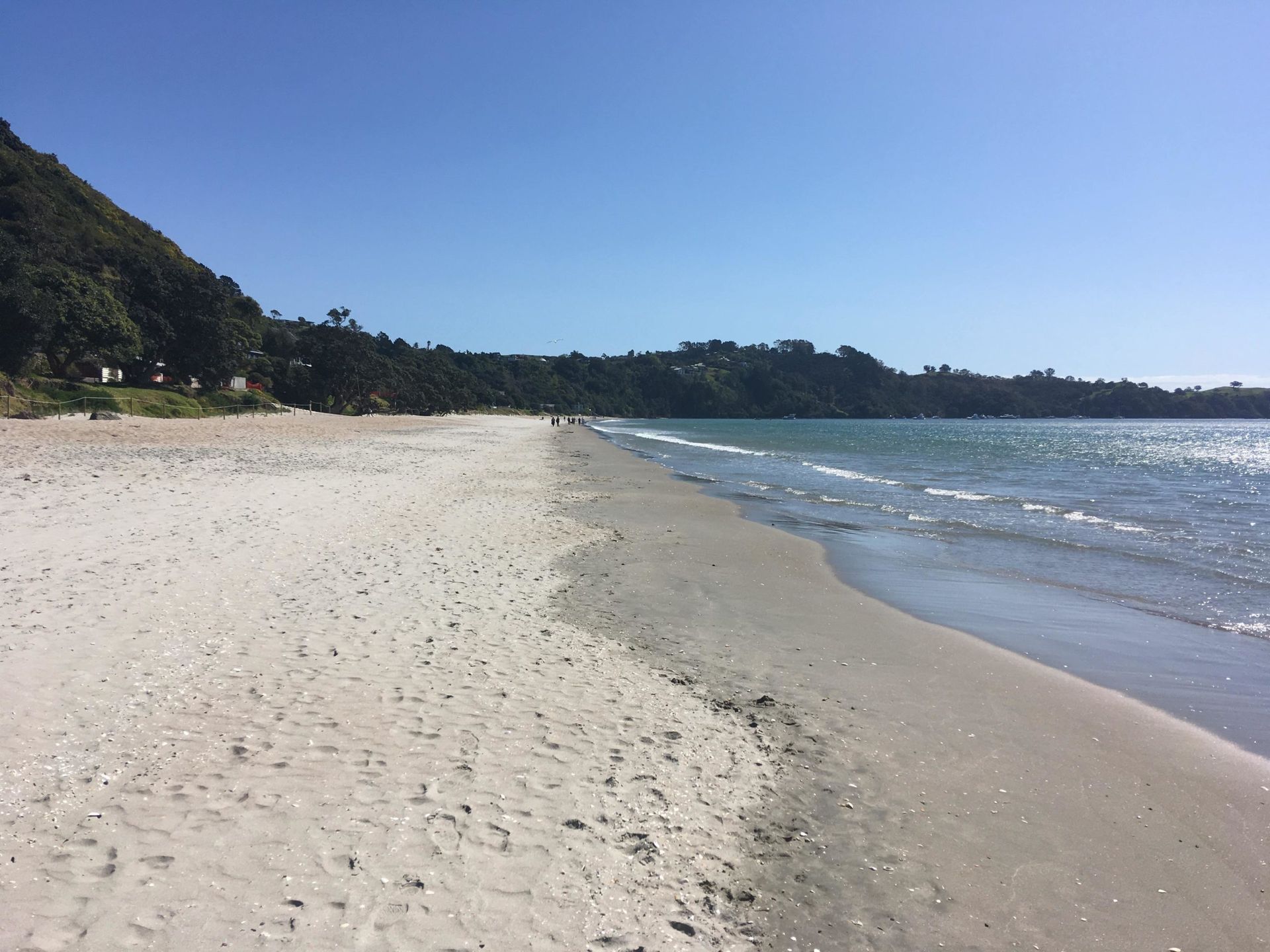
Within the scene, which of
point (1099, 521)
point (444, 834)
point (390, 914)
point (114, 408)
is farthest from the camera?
point (114, 408)

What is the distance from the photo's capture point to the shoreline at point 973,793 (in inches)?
136

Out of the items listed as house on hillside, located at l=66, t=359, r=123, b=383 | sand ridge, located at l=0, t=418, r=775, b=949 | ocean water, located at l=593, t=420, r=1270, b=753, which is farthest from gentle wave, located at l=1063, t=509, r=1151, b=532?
house on hillside, located at l=66, t=359, r=123, b=383

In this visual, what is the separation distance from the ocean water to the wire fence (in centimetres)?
2993

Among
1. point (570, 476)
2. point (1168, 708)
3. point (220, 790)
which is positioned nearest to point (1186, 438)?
point (570, 476)

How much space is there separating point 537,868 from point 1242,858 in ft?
12.9

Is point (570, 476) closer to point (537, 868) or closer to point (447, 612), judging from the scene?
point (447, 612)

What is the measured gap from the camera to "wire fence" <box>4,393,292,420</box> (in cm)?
3219

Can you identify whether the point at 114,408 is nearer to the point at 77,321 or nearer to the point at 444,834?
the point at 77,321

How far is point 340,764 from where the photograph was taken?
4.29 metres

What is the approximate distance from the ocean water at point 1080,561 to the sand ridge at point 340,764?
15.4 feet

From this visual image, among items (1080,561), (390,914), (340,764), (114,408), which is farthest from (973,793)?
(114,408)

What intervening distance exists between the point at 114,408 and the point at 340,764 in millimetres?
43337

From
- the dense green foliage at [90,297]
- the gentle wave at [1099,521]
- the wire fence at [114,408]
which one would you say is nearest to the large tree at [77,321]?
the dense green foliage at [90,297]

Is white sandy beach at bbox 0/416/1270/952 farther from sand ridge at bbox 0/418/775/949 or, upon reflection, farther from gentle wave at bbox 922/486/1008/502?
gentle wave at bbox 922/486/1008/502
